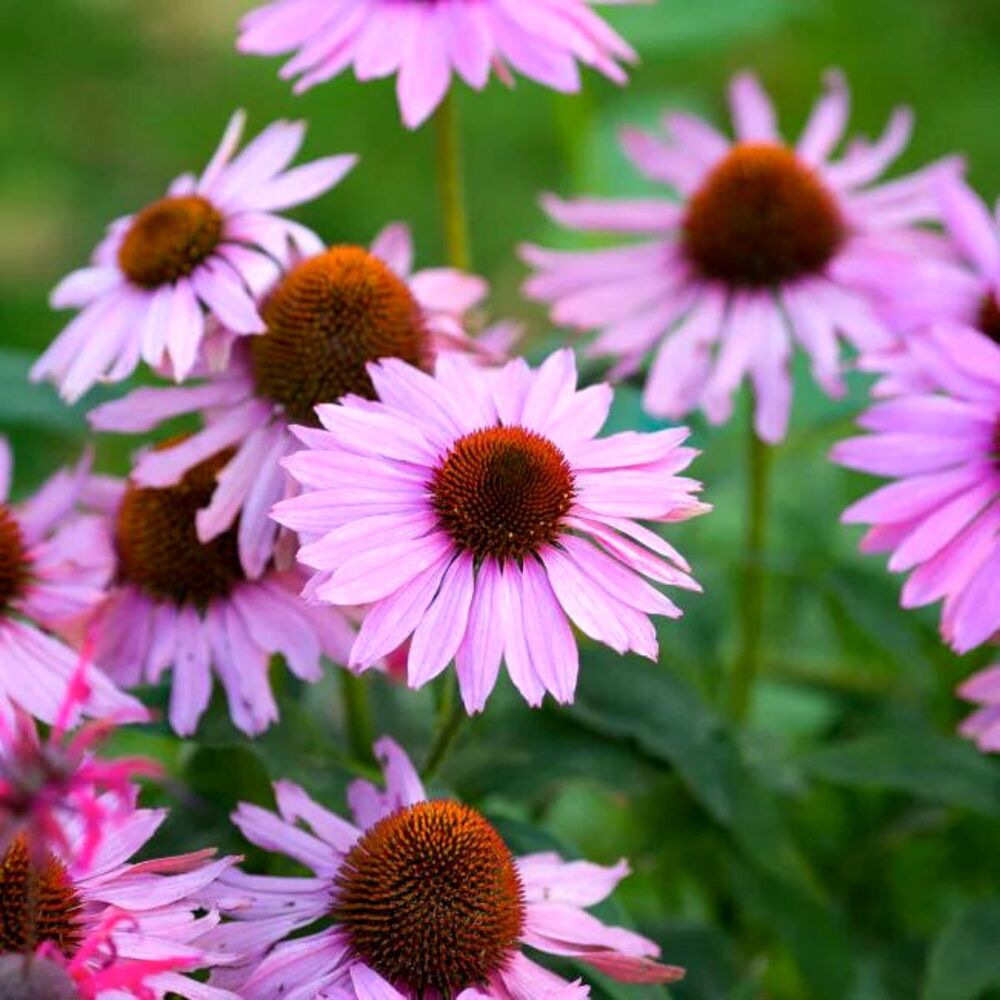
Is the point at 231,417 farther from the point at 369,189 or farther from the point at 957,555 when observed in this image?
the point at 369,189

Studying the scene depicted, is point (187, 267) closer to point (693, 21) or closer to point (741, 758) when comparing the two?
point (741, 758)

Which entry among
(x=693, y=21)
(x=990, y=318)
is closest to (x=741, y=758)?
(x=990, y=318)

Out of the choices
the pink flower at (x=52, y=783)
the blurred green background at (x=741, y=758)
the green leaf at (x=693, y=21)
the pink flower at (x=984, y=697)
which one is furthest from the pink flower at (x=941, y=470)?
the green leaf at (x=693, y=21)

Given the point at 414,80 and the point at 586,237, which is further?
the point at 586,237

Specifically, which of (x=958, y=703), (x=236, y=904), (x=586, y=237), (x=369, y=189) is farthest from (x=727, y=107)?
(x=236, y=904)

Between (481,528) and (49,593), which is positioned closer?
(481,528)
